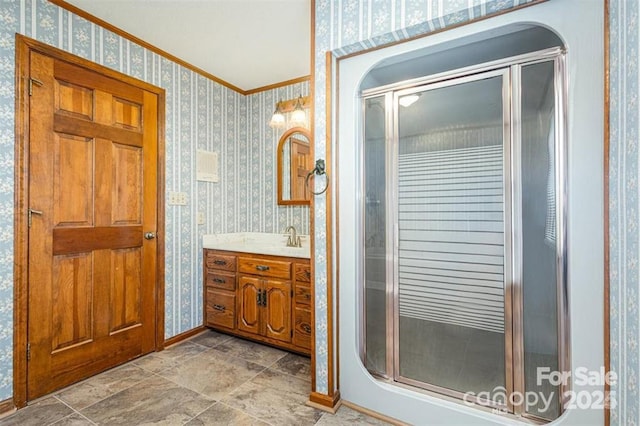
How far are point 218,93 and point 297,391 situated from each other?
278 cm

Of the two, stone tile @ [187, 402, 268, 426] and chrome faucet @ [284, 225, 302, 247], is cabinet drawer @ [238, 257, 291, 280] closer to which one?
chrome faucet @ [284, 225, 302, 247]

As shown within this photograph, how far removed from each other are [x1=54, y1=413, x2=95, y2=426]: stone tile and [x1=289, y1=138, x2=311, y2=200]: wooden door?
7.07 feet

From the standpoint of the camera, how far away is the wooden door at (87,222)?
6.15ft

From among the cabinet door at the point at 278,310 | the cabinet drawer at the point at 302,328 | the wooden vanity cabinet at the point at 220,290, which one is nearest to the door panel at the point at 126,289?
the wooden vanity cabinet at the point at 220,290

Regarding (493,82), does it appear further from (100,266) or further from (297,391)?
(100,266)

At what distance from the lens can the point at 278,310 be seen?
2.50 meters

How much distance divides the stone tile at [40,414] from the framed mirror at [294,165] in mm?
2146

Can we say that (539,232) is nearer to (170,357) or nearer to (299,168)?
(299,168)

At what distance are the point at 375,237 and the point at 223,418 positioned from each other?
1.33 metres

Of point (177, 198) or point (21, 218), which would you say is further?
point (177, 198)

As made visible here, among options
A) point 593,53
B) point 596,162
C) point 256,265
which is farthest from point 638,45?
point 256,265

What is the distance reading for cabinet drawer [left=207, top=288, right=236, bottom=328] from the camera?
275cm

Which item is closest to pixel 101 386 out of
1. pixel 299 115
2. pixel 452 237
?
pixel 452 237

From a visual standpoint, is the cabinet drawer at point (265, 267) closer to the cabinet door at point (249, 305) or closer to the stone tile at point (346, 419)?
the cabinet door at point (249, 305)
